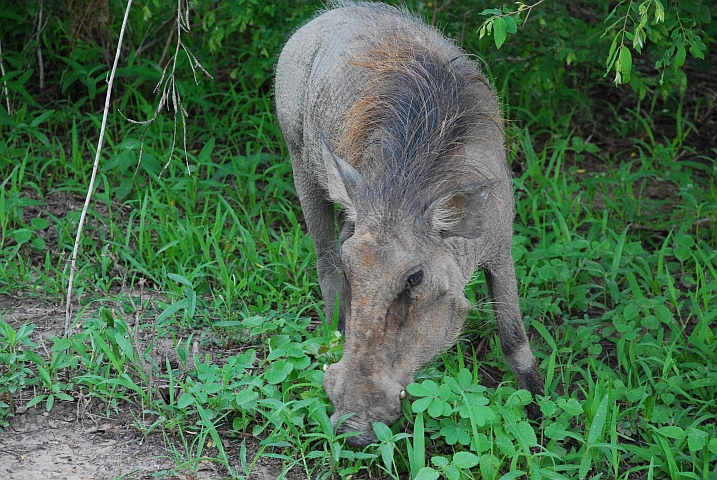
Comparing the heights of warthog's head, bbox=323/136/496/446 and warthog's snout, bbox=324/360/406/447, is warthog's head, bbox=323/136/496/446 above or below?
above

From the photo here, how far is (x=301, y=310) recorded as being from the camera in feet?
15.2

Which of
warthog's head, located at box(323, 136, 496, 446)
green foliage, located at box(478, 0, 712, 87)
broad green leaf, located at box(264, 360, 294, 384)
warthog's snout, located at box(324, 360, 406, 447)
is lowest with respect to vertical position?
broad green leaf, located at box(264, 360, 294, 384)

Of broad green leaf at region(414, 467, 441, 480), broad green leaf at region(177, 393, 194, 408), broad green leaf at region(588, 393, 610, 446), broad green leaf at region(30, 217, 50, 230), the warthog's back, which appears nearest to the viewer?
broad green leaf at region(414, 467, 441, 480)

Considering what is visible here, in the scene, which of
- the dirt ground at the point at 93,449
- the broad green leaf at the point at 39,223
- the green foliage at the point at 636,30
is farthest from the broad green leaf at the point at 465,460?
the broad green leaf at the point at 39,223

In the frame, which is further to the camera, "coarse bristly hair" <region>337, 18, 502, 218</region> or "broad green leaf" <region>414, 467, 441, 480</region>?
"coarse bristly hair" <region>337, 18, 502, 218</region>

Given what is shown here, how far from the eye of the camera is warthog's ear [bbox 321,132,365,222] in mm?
3439

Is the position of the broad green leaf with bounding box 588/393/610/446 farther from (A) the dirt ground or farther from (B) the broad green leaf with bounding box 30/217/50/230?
(B) the broad green leaf with bounding box 30/217/50/230

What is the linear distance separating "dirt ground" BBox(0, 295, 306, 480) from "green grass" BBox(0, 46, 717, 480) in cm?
4

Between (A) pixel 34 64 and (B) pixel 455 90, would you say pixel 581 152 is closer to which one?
(B) pixel 455 90

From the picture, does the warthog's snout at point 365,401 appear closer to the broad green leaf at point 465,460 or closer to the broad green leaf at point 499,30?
the broad green leaf at point 465,460

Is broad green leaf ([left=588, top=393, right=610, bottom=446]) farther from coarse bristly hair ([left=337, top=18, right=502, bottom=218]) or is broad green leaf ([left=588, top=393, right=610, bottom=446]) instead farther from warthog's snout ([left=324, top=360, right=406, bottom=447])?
coarse bristly hair ([left=337, top=18, right=502, bottom=218])

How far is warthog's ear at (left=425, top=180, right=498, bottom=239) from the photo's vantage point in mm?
3330

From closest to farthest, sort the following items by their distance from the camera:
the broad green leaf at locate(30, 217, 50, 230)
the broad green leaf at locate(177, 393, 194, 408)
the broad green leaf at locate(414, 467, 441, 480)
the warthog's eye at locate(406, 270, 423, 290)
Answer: the broad green leaf at locate(414, 467, 441, 480), the warthog's eye at locate(406, 270, 423, 290), the broad green leaf at locate(177, 393, 194, 408), the broad green leaf at locate(30, 217, 50, 230)

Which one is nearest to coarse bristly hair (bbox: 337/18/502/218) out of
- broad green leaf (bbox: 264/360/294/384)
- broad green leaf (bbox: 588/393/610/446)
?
broad green leaf (bbox: 264/360/294/384)
